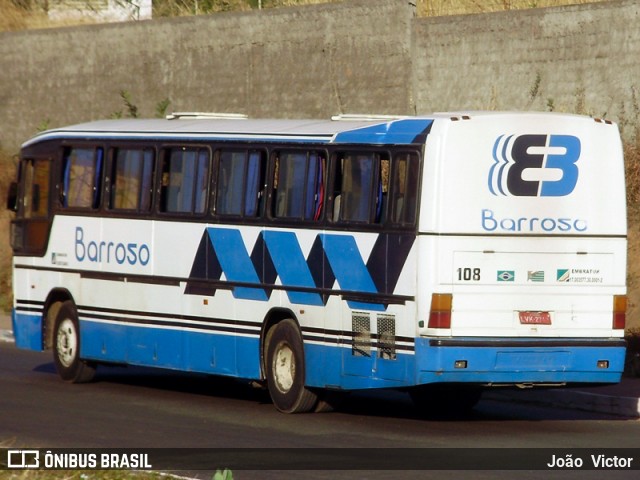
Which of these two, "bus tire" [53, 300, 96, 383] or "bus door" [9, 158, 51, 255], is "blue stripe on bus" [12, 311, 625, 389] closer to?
"bus tire" [53, 300, 96, 383]

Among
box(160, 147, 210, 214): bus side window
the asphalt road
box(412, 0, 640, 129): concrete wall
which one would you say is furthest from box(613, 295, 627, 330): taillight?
box(412, 0, 640, 129): concrete wall

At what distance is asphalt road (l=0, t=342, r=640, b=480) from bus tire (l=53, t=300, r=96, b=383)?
0.54 feet

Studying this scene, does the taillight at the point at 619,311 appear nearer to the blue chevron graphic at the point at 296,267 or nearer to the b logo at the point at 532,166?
the b logo at the point at 532,166

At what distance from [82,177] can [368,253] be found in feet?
17.4

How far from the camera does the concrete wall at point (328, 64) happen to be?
76.5 feet

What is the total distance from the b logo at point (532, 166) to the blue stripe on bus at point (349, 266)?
→ 1480 millimetres

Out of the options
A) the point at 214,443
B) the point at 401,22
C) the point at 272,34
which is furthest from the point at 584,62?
the point at 214,443

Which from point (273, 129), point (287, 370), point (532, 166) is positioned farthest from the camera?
point (273, 129)

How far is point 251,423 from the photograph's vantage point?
14.7 metres

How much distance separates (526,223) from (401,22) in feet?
40.0

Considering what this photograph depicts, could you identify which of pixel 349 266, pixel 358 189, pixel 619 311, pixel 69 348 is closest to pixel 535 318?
pixel 619 311

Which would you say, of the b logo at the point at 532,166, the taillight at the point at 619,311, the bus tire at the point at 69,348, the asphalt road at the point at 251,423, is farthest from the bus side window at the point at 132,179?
the taillight at the point at 619,311

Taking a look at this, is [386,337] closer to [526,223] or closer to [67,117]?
[526,223]

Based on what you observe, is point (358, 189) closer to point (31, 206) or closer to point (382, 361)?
point (382, 361)
